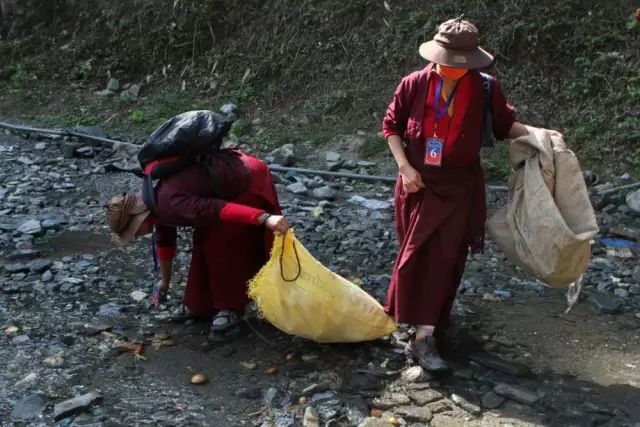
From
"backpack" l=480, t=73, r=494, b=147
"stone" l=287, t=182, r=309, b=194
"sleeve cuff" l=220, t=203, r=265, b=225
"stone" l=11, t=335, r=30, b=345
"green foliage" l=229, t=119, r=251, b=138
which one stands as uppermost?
"backpack" l=480, t=73, r=494, b=147

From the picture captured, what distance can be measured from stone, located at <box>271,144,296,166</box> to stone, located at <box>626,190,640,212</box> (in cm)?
317

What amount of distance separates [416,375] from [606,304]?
158 centimetres

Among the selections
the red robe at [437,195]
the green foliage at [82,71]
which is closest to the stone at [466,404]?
the red robe at [437,195]

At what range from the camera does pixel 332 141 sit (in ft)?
27.0

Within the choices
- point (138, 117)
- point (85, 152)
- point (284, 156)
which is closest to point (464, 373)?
point (284, 156)

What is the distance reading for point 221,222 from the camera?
3.90 m

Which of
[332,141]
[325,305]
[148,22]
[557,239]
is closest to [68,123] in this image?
[148,22]

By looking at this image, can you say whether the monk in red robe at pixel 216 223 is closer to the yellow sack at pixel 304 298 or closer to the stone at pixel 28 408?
the yellow sack at pixel 304 298

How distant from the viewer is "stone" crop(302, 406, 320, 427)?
3.30 m

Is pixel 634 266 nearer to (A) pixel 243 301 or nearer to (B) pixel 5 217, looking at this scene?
(A) pixel 243 301

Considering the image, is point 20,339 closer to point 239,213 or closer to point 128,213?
point 128,213

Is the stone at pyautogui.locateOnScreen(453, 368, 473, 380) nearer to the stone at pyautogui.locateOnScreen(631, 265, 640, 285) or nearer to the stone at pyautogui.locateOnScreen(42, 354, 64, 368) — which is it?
the stone at pyautogui.locateOnScreen(631, 265, 640, 285)

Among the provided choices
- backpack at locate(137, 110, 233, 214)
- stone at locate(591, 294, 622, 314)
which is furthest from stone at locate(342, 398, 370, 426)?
stone at locate(591, 294, 622, 314)

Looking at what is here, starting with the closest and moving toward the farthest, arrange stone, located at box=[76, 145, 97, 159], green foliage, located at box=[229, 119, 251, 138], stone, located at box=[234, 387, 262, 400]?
stone, located at box=[234, 387, 262, 400], stone, located at box=[76, 145, 97, 159], green foliage, located at box=[229, 119, 251, 138]
